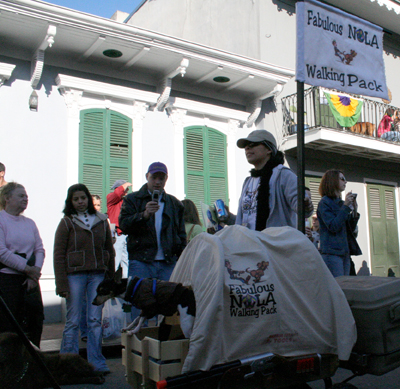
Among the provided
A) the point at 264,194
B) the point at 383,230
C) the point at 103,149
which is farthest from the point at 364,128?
the point at 264,194

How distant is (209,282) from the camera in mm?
2703

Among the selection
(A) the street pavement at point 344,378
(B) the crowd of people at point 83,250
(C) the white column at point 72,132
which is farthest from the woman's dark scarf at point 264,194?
(C) the white column at point 72,132

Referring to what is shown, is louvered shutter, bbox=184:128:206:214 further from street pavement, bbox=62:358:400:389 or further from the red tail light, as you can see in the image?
the red tail light

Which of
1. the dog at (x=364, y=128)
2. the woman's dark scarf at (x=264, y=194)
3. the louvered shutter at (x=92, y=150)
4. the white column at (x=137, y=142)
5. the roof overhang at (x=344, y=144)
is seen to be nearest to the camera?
the woman's dark scarf at (x=264, y=194)

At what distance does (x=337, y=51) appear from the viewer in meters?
4.39

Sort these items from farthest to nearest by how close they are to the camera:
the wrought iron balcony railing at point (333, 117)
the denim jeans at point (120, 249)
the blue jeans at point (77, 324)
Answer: the wrought iron balcony railing at point (333, 117) < the denim jeans at point (120, 249) < the blue jeans at point (77, 324)

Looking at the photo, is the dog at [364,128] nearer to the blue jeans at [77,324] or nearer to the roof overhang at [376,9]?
the roof overhang at [376,9]

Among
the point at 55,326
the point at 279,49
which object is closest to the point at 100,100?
the point at 55,326

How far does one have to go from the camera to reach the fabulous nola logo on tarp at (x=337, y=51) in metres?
4.14

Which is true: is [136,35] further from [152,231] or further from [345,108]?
[345,108]

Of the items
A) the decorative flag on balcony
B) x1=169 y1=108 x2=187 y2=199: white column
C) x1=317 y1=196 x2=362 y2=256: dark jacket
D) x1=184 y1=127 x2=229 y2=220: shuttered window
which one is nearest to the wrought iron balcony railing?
the decorative flag on balcony

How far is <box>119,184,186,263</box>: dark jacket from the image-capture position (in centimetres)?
486

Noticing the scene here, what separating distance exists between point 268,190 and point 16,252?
106 inches

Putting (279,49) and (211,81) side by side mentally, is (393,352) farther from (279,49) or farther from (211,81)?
(279,49)
